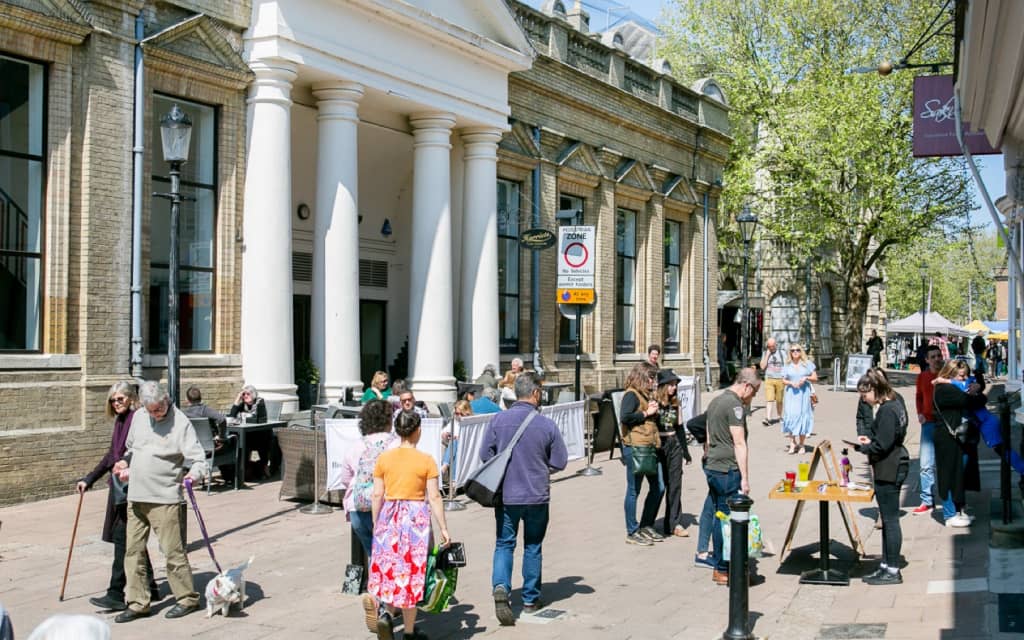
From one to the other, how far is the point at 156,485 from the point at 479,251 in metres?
13.5

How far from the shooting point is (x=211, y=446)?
1315cm

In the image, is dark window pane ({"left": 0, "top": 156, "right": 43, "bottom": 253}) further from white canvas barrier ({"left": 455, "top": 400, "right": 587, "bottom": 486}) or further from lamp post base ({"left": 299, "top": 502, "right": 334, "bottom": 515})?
white canvas barrier ({"left": 455, "top": 400, "right": 587, "bottom": 486})

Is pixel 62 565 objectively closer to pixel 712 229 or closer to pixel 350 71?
pixel 350 71

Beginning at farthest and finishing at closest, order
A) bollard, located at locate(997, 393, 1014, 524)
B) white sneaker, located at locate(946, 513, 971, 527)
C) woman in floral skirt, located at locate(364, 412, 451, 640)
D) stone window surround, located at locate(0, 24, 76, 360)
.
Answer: stone window surround, located at locate(0, 24, 76, 360)
white sneaker, located at locate(946, 513, 971, 527)
bollard, located at locate(997, 393, 1014, 524)
woman in floral skirt, located at locate(364, 412, 451, 640)

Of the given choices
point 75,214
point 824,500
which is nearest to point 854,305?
point 75,214

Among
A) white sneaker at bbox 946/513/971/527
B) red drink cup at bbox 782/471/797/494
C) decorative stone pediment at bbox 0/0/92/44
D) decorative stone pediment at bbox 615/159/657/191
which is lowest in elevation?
white sneaker at bbox 946/513/971/527

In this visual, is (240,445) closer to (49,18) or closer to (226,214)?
(226,214)

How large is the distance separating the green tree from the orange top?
28.4 meters

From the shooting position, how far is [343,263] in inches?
679

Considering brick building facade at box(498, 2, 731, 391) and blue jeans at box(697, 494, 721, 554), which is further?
brick building facade at box(498, 2, 731, 391)

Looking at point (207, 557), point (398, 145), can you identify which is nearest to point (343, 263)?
point (398, 145)

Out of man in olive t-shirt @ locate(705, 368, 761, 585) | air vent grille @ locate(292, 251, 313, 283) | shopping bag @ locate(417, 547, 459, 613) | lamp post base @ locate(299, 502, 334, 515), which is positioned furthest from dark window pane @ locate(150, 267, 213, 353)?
shopping bag @ locate(417, 547, 459, 613)

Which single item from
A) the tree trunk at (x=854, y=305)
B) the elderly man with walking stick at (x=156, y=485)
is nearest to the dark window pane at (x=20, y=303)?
the elderly man with walking stick at (x=156, y=485)

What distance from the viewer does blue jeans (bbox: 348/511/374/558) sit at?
7.96 metres
